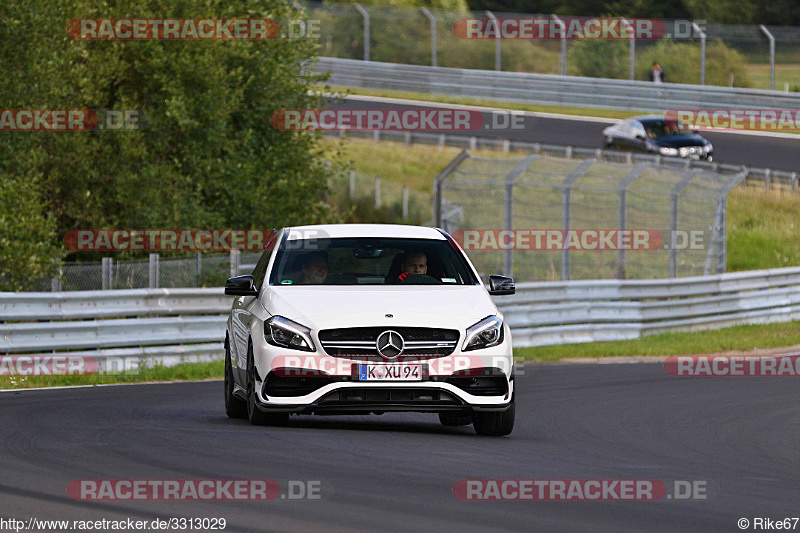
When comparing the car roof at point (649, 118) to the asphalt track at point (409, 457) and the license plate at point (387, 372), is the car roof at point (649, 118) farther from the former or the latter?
the license plate at point (387, 372)

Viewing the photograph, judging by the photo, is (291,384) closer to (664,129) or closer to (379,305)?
(379,305)

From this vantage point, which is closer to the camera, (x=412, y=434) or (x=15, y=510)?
(x=15, y=510)

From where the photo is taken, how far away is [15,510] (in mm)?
7441

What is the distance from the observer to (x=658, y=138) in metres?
44.8

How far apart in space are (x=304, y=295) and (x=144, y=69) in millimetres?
17904

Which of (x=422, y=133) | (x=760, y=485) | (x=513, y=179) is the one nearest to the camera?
(x=760, y=485)

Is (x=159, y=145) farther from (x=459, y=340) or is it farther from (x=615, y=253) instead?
(x=459, y=340)

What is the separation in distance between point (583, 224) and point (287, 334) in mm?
30200

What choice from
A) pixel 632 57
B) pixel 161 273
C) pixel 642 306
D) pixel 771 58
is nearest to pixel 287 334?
pixel 161 273

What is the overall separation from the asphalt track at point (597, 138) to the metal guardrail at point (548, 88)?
0.88 metres

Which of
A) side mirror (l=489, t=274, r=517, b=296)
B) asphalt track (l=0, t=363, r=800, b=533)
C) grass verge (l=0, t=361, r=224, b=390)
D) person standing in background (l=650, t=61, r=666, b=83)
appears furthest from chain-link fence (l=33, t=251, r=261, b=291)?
person standing in background (l=650, t=61, r=666, b=83)

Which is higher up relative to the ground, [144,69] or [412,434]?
[144,69]

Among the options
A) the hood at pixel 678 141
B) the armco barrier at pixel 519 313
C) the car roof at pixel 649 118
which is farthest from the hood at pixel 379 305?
the car roof at pixel 649 118

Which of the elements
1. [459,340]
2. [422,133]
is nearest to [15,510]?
[459,340]
